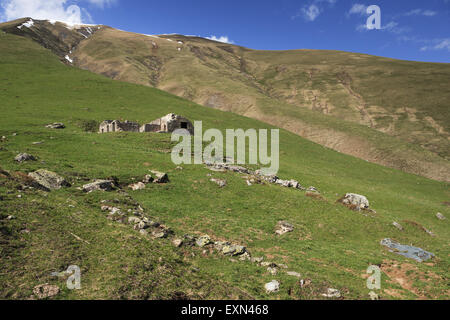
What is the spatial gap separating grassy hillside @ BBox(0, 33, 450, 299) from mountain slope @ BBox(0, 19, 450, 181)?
36889 mm

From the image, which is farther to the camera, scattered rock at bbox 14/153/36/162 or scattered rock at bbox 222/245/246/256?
scattered rock at bbox 14/153/36/162

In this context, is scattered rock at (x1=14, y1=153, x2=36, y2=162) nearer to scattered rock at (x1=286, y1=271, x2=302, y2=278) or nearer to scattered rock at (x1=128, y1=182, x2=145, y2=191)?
scattered rock at (x1=128, y1=182, x2=145, y2=191)

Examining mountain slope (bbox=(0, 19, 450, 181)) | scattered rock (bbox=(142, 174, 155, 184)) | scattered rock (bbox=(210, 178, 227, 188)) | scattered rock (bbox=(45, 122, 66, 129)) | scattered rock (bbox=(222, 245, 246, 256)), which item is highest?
mountain slope (bbox=(0, 19, 450, 181))

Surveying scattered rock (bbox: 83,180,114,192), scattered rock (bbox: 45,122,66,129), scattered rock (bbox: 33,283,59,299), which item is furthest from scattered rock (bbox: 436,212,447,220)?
scattered rock (bbox: 45,122,66,129)

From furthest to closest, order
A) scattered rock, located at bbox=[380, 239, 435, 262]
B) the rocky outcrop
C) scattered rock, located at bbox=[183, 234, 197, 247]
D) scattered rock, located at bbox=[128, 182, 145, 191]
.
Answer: the rocky outcrop < scattered rock, located at bbox=[128, 182, 145, 191] < scattered rock, located at bbox=[380, 239, 435, 262] < scattered rock, located at bbox=[183, 234, 197, 247]

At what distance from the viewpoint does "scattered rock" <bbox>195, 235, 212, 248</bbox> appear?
17763 millimetres

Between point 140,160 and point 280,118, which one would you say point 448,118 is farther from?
point 140,160

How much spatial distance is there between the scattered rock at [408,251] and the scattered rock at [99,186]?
2643 centimetres

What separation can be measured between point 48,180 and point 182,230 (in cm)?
1220

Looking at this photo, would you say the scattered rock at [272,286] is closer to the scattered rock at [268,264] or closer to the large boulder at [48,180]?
the scattered rock at [268,264]

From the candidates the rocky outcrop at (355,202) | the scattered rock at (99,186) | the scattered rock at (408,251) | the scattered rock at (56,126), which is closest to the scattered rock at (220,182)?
the scattered rock at (99,186)

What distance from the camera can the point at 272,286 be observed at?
46.2 ft

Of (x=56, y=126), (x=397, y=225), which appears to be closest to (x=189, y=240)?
(x=397, y=225)

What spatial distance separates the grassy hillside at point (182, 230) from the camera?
12062mm
